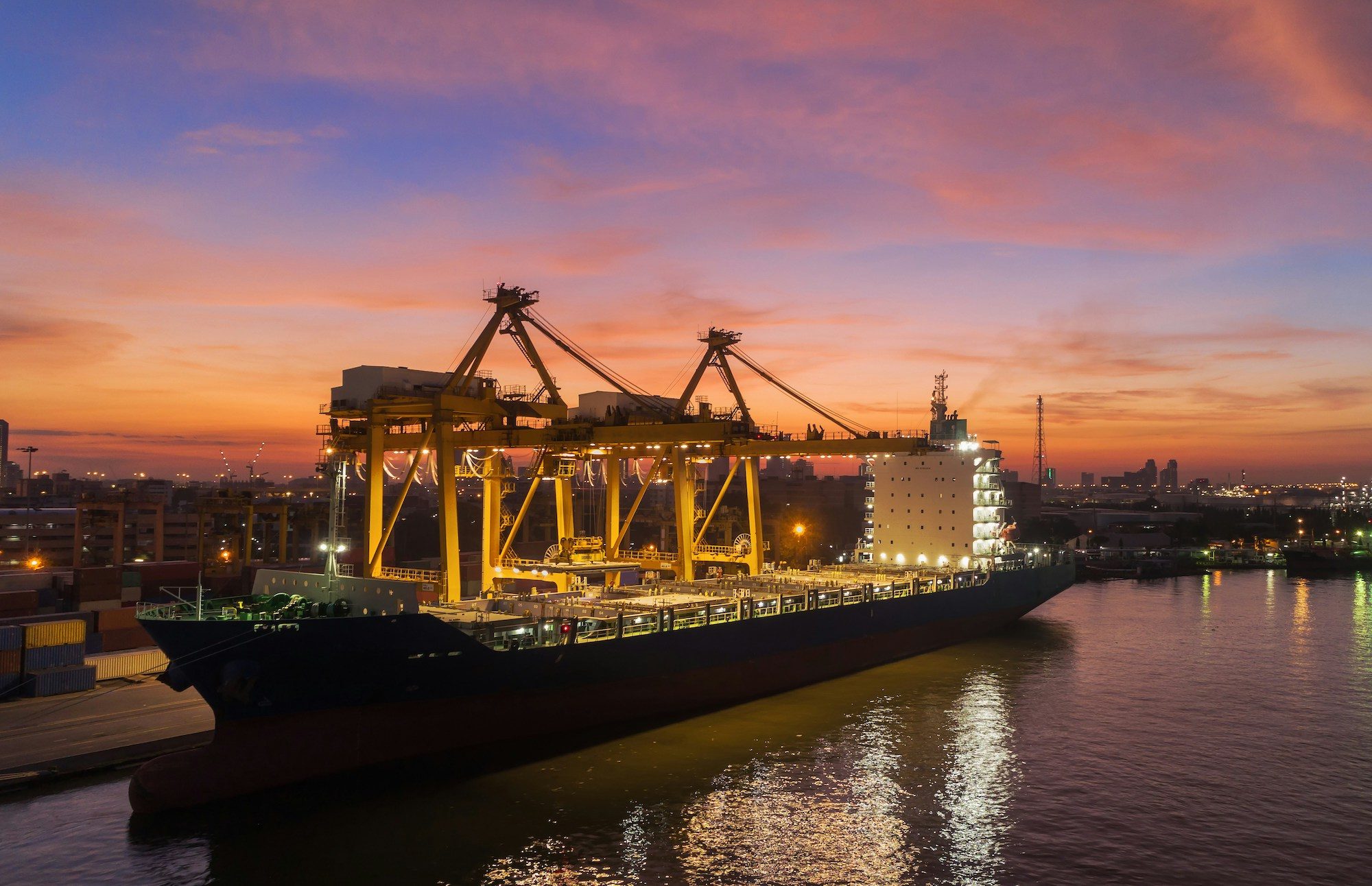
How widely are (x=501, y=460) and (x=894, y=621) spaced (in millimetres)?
16217

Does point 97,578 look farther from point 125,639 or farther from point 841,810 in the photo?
point 841,810

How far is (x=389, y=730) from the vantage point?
61.9ft

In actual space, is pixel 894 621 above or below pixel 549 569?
below

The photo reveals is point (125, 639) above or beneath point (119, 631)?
beneath

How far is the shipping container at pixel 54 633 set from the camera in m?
24.2

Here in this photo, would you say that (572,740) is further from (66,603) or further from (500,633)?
(66,603)

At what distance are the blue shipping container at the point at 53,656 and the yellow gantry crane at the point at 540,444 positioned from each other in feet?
27.2

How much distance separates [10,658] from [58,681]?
1.34m

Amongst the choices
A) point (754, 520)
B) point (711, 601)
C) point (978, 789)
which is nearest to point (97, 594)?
point (711, 601)

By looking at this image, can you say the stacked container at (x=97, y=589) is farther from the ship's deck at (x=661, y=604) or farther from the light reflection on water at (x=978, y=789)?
the light reflection on water at (x=978, y=789)

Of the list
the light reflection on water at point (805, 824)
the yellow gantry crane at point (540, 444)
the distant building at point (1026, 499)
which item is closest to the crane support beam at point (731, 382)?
the yellow gantry crane at point (540, 444)

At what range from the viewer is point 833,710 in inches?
997

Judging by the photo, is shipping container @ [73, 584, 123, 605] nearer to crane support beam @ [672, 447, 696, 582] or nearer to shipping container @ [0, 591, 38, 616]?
shipping container @ [0, 591, 38, 616]

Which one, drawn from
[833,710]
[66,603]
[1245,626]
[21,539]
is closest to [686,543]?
[833,710]
